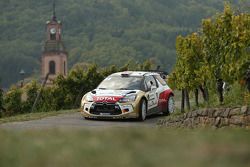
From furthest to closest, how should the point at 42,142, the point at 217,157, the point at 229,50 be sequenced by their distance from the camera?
the point at 229,50 < the point at 42,142 < the point at 217,157

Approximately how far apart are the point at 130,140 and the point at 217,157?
1271mm

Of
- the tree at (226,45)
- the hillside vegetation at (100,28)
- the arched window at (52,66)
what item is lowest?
the tree at (226,45)

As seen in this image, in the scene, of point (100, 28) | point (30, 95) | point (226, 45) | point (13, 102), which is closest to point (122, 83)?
point (226, 45)

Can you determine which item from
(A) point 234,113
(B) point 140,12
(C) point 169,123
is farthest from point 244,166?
(B) point 140,12

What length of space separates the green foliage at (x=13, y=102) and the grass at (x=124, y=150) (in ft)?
85.9

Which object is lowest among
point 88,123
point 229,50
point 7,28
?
point 88,123

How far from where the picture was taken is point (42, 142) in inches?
231

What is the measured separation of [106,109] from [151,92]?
174 cm

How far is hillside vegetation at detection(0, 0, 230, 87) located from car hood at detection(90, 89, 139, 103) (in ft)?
345

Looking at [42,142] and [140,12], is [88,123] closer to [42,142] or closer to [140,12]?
[42,142]

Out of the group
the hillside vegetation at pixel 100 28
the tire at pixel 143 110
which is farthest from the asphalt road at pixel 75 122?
the hillside vegetation at pixel 100 28

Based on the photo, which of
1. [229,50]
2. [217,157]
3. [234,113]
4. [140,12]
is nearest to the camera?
[217,157]

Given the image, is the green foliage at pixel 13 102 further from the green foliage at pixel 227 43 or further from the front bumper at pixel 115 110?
the green foliage at pixel 227 43

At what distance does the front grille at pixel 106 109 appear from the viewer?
57.4 ft
